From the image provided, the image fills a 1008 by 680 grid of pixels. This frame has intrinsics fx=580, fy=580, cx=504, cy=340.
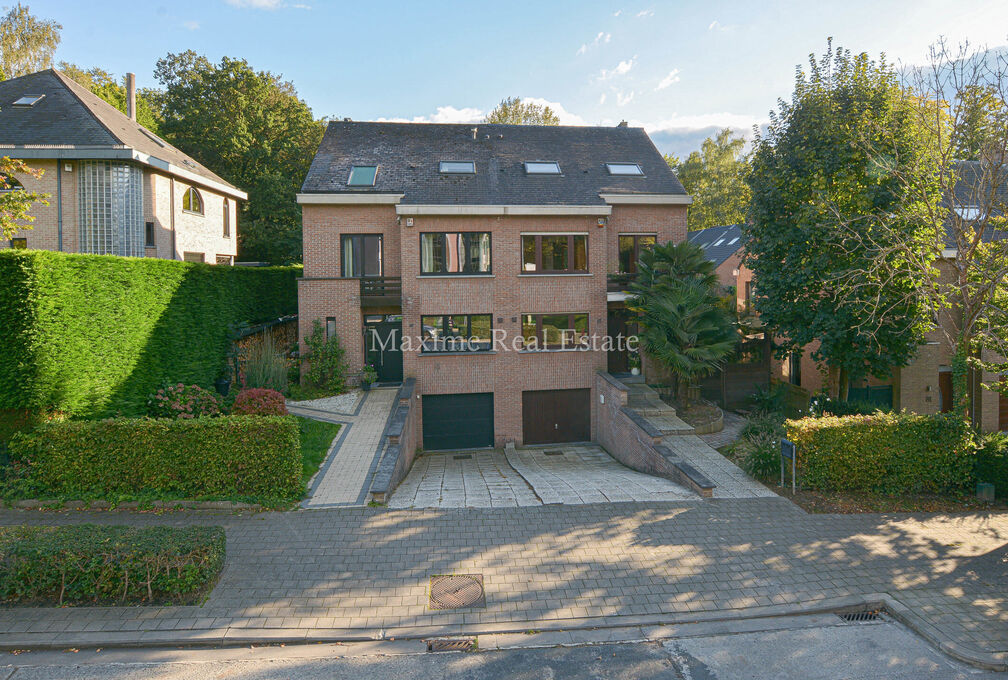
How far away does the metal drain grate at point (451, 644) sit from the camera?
6.69m

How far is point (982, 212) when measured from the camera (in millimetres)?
11914

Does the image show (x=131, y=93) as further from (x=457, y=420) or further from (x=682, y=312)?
(x=682, y=312)

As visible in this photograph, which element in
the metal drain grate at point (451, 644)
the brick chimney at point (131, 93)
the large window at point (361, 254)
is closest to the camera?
the metal drain grate at point (451, 644)

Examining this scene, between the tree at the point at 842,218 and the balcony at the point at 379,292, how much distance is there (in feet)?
34.8

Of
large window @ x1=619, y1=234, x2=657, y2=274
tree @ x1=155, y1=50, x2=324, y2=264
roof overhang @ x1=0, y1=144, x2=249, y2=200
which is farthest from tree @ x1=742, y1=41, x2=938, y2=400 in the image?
tree @ x1=155, y1=50, x2=324, y2=264

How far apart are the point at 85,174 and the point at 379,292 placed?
9392 mm

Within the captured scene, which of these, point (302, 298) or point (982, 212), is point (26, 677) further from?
point (982, 212)

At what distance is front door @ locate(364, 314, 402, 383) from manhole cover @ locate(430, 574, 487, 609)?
11.4 m

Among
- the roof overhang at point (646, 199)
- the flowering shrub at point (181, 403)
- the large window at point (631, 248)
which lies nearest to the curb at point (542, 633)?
the flowering shrub at point (181, 403)

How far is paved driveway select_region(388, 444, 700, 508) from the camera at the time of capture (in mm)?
10859

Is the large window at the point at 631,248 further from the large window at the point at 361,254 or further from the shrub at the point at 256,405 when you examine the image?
the shrub at the point at 256,405

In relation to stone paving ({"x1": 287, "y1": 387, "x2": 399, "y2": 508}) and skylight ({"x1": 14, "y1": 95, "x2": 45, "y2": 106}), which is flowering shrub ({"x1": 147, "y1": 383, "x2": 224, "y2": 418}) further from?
skylight ({"x1": 14, "y1": 95, "x2": 45, "y2": 106})

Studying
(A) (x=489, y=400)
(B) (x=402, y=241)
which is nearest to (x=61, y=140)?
(B) (x=402, y=241)

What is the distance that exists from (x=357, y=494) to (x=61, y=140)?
15191 mm
